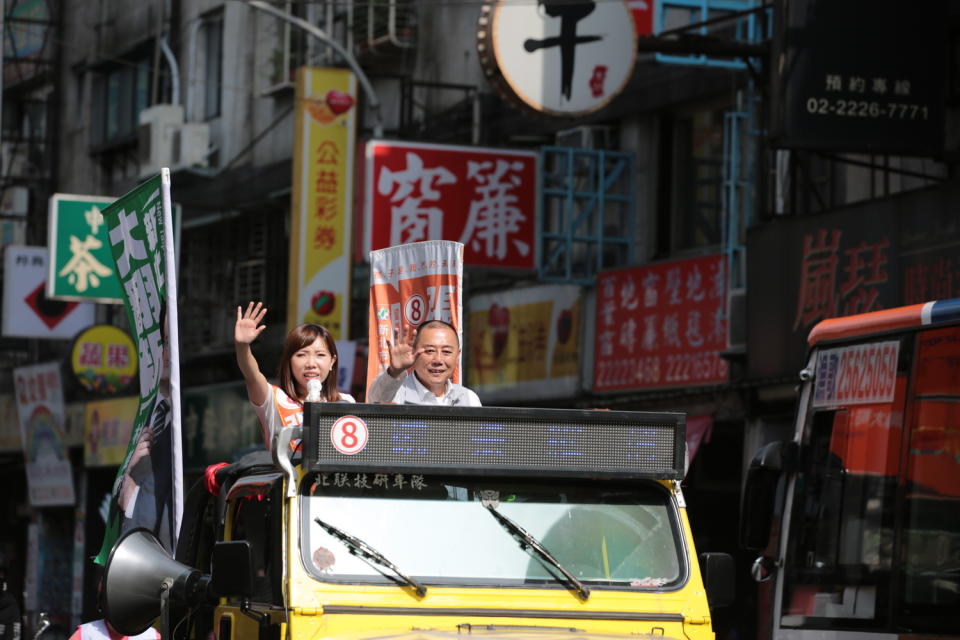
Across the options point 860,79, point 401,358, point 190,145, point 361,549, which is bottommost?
point 361,549

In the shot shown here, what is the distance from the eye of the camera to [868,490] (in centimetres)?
1009

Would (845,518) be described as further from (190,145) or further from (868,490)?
(190,145)

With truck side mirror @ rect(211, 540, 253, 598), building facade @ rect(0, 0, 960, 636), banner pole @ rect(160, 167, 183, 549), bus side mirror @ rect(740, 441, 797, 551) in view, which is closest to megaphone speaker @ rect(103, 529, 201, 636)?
truck side mirror @ rect(211, 540, 253, 598)

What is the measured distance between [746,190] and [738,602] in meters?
4.13

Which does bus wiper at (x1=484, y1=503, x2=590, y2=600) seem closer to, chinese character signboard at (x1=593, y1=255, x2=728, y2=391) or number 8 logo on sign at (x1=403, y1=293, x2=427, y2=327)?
number 8 logo on sign at (x1=403, y1=293, x2=427, y2=327)

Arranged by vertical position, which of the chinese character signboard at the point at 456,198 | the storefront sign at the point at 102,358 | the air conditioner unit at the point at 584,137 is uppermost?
the air conditioner unit at the point at 584,137

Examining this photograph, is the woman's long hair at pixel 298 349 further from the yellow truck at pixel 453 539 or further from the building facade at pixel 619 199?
the building facade at pixel 619 199

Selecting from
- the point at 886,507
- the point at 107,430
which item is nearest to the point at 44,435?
the point at 107,430

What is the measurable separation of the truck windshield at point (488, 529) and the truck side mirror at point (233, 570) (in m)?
0.25

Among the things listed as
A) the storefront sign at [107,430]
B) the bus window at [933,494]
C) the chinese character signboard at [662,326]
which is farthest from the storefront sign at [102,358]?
the bus window at [933,494]

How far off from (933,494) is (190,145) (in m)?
22.1

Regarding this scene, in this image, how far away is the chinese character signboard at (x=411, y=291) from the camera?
9031 millimetres

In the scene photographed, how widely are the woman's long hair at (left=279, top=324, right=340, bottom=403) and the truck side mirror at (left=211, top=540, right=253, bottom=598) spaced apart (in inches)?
57.6

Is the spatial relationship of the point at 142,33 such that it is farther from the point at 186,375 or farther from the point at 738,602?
the point at 738,602
